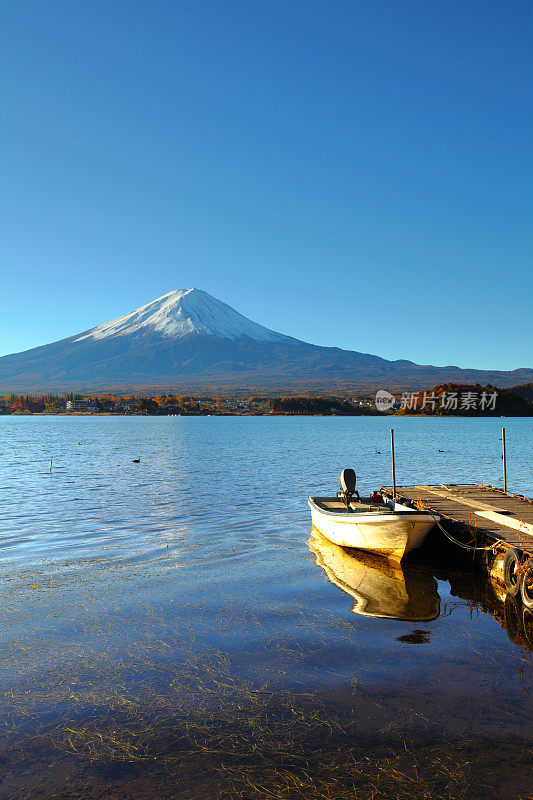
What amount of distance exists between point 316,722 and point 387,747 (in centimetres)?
100

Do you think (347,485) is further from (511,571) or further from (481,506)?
(511,571)

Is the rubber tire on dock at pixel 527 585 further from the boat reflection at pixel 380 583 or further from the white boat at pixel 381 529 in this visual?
the white boat at pixel 381 529

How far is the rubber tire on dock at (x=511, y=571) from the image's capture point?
41.8 feet

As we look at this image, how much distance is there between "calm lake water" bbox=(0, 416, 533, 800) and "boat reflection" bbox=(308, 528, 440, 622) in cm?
8

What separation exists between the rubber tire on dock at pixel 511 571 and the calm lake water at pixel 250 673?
41cm

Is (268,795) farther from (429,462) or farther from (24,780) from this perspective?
(429,462)

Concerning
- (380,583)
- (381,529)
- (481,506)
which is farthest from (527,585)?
(481,506)

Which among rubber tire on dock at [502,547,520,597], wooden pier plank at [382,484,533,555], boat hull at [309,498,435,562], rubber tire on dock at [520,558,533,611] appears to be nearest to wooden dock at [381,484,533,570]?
wooden pier plank at [382,484,533,555]

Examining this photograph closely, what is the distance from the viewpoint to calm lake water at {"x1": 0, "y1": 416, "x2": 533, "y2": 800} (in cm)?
648

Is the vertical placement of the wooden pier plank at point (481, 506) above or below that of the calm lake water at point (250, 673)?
above

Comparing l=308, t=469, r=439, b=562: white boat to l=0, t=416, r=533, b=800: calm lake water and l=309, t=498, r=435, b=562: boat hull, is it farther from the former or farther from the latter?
l=0, t=416, r=533, b=800: calm lake water

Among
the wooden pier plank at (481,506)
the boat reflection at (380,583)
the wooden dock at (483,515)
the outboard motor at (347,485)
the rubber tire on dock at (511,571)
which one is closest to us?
Answer: the boat reflection at (380,583)

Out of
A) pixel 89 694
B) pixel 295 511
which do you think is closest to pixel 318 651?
pixel 89 694

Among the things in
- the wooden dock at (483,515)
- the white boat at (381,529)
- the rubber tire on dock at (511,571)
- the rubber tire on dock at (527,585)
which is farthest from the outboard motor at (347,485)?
the rubber tire on dock at (527,585)
